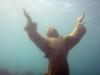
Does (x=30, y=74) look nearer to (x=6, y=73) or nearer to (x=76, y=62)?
(x=6, y=73)

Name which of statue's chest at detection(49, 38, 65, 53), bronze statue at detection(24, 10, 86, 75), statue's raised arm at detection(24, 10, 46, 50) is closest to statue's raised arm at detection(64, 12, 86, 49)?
bronze statue at detection(24, 10, 86, 75)

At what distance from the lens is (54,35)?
16.0 feet

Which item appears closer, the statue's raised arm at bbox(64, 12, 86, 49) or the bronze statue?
the bronze statue

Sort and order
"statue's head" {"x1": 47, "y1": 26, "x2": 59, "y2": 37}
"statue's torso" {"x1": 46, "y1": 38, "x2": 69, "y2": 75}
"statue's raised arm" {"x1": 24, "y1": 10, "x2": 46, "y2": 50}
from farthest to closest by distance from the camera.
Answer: "statue's head" {"x1": 47, "y1": 26, "x2": 59, "y2": 37}, "statue's torso" {"x1": 46, "y1": 38, "x2": 69, "y2": 75}, "statue's raised arm" {"x1": 24, "y1": 10, "x2": 46, "y2": 50}

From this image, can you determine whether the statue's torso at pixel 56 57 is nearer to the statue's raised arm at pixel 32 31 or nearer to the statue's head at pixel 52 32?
the statue's head at pixel 52 32

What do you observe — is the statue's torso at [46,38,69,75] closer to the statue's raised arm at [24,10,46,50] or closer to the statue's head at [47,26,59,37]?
the statue's head at [47,26,59,37]

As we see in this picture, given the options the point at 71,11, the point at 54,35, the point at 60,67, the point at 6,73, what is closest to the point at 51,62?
the point at 60,67

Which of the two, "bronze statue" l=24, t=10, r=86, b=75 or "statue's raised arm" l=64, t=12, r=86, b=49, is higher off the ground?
"statue's raised arm" l=64, t=12, r=86, b=49

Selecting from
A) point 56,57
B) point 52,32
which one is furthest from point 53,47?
point 52,32

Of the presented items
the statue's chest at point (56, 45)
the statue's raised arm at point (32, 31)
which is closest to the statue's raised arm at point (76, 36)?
the statue's chest at point (56, 45)

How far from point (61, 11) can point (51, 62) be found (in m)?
23.8

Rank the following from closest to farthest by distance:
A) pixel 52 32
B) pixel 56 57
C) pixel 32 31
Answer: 1. pixel 32 31
2. pixel 56 57
3. pixel 52 32

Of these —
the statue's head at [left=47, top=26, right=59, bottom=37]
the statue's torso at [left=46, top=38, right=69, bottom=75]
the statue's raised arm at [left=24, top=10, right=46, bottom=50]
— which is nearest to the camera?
the statue's raised arm at [left=24, top=10, right=46, bottom=50]

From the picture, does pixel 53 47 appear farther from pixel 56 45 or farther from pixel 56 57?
pixel 56 57
